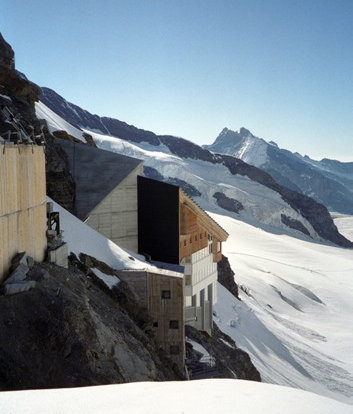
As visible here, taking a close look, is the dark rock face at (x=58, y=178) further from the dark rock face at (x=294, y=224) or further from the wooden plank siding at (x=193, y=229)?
the dark rock face at (x=294, y=224)

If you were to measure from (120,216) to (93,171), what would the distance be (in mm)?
3715

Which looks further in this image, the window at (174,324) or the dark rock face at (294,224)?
the dark rock face at (294,224)

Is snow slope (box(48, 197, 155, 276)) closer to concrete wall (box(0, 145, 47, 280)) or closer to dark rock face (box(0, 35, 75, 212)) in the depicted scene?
concrete wall (box(0, 145, 47, 280))

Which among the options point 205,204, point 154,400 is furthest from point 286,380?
point 205,204

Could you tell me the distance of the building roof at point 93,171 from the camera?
2516 cm

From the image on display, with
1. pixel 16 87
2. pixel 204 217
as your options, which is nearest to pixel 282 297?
pixel 204 217

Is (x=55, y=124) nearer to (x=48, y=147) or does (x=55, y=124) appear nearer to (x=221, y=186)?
(x=48, y=147)

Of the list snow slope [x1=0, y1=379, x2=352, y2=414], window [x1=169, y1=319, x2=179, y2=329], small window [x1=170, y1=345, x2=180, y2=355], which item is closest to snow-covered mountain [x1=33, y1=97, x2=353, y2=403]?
small window [x1=170, y1=345, x2=180, y2=355]

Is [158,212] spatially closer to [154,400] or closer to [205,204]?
[154,400]

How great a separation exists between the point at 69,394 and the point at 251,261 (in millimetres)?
75685

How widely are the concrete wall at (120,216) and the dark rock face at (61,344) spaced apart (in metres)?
12.5

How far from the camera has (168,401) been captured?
4945 millimetres

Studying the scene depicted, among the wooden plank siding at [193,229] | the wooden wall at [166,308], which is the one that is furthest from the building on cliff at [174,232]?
the wooden wall at [166,308]

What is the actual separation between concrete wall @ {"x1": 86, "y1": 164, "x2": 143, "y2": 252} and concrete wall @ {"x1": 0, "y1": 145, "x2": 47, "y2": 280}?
11.9 metres
